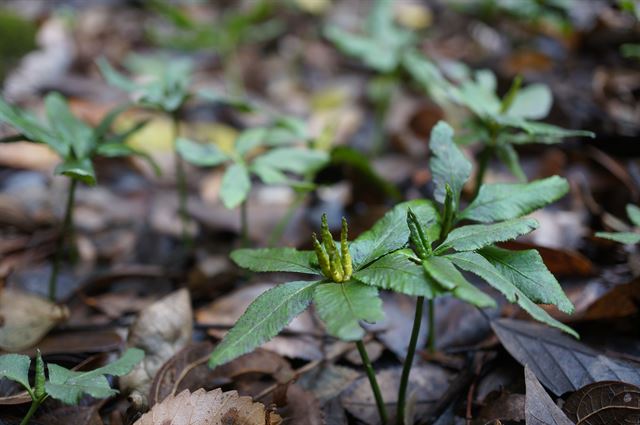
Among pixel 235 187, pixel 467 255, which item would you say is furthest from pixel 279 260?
pixel 235 187

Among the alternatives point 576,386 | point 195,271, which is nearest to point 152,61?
point 195,271

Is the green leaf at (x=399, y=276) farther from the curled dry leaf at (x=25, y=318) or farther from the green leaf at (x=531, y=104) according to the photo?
the curled dry leaf at (x=25, y=318)

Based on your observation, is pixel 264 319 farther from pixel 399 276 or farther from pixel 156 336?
pixel 156 336

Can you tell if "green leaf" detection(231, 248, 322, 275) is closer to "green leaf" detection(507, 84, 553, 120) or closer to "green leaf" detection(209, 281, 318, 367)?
"green leaf" detection(209, 281, 318, 367)

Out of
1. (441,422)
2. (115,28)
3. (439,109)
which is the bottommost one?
(441,422)

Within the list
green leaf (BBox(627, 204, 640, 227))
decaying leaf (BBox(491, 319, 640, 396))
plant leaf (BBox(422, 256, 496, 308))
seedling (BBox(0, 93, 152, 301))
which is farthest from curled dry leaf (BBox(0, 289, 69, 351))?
green leaf (BBox(627, 204, 640, 227))

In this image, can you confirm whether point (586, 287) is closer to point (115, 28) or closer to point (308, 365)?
point (308, 365)
